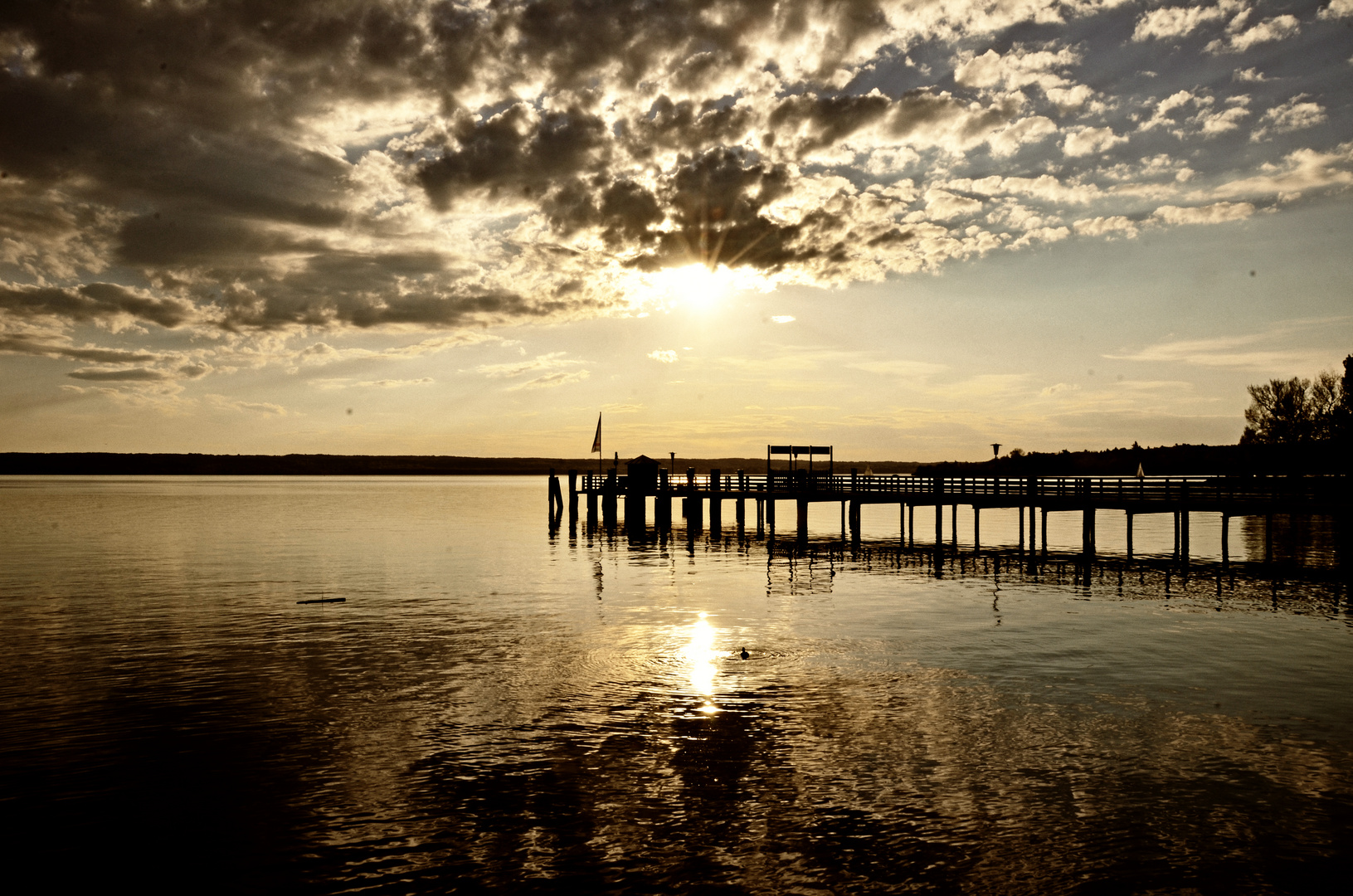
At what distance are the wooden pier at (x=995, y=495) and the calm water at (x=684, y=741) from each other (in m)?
10.1

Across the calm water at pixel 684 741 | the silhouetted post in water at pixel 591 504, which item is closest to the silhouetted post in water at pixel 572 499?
the silhouetted post in water at pixel 591 504

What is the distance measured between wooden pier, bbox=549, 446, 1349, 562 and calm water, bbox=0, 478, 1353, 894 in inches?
397

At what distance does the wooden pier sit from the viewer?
41594 millimetres

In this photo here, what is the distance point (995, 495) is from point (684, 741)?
37.3 meters

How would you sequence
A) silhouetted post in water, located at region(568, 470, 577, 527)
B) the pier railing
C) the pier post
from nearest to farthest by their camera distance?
1. the pier railing
2. the pier post
3. silhouetted post in water, located at region(568, 470, 577, 527)

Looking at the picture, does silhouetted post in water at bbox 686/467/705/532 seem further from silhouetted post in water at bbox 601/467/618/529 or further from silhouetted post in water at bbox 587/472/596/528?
silhouetted post in water at bbox 587/472/596/528

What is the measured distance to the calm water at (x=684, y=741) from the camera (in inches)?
404

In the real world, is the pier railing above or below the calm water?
above

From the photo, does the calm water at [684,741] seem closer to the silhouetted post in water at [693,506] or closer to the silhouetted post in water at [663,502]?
the silhouetted post in water at [693,506]

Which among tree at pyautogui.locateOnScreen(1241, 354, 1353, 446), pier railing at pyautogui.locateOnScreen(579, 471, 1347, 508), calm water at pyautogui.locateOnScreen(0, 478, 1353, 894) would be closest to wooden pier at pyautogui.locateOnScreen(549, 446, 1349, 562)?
pier railing at pyautogui.locateOnScreen(579, 471, 1347, 508)

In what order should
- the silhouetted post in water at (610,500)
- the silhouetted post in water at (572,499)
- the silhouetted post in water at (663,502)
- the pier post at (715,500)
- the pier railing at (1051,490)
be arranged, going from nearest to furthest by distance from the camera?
the pier railing at (1051,490)
the pier post at (715,500)
the silhouetted post in water at (663,502)
the silhouetted post in water at (610,500)
the silhouetted post in water at (572,499)

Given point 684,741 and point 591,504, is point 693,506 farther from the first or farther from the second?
point 684,741

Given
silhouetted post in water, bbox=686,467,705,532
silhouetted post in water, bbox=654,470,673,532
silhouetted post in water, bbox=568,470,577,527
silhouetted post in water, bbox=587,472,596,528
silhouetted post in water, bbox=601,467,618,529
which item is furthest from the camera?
silhouetted post in water, bbox=568,470,577,527

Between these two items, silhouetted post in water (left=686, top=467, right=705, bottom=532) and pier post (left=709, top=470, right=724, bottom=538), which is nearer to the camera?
silhouetted post in water (left=686, top=467, right=705, bottom=532)
